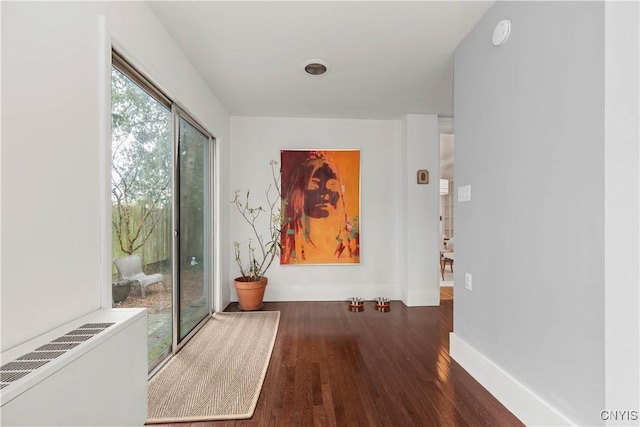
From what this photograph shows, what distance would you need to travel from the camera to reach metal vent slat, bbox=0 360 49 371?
0.87 m

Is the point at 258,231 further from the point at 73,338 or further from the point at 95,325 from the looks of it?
the point at 73,338

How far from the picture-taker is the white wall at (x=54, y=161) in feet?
3.24

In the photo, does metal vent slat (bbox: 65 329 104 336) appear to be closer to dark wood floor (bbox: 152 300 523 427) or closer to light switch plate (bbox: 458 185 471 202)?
dark wood floor (bbox: 152 300 523 427)

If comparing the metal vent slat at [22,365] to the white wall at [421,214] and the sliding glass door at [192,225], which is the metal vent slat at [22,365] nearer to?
the sliding glass door at [192,225]

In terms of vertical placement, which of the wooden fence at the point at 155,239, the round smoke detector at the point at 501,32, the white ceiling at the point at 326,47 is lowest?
the wooden fence at the point at 155,239

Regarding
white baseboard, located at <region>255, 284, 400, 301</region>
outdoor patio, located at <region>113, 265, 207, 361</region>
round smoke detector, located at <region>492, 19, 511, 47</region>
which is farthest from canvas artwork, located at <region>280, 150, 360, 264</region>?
round smoke detector, located at <region>492, 19, 511, 47</region>

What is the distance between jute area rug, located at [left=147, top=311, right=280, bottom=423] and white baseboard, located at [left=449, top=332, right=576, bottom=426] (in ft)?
4.87

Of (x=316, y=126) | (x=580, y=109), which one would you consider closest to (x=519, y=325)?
(x=580, y=109)

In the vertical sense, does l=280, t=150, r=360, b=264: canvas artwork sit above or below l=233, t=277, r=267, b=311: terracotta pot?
above

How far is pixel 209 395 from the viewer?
1813mm

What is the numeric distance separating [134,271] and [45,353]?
3.24 feet

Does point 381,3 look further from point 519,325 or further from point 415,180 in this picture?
point 415,180

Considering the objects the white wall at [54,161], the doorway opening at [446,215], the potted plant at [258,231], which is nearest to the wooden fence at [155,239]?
the white wall at [54,161]

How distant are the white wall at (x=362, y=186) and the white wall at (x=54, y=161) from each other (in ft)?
7.82
